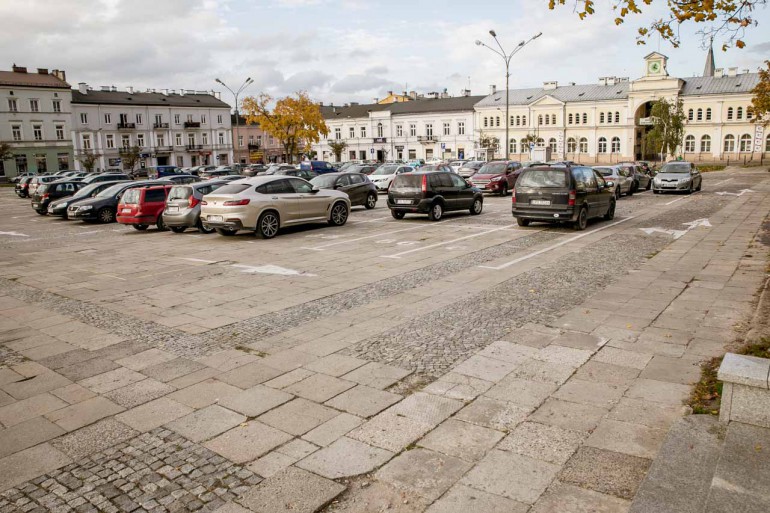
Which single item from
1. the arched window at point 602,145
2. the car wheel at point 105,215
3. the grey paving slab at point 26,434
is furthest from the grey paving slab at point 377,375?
the arched window at point 602,145

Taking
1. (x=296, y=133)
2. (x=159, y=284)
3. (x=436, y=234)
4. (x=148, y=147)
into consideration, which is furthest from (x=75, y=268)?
(x=148, y=147)

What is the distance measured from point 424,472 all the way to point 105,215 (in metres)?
22.5

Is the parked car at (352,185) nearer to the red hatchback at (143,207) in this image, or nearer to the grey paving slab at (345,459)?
the red hatchback at (143,207)

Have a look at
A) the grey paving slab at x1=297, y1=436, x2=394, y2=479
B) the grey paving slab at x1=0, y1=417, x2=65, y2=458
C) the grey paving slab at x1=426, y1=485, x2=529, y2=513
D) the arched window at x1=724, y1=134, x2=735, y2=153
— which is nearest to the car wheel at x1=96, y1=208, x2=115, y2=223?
the grey paving slab at x1=0, y1=417, x2=65, y2=458

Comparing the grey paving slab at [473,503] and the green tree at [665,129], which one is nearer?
the grey paving slab at [473,503]

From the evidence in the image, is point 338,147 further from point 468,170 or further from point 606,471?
point 606,471

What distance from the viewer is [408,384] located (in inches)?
224

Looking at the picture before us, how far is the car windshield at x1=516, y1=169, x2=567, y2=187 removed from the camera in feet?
53.2

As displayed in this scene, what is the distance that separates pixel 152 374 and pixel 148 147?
8644 centimetres

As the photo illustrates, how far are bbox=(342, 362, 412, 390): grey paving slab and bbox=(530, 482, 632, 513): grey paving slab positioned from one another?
85.7 inches

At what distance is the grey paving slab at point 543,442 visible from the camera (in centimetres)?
425

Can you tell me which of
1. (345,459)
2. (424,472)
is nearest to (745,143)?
(424,472)

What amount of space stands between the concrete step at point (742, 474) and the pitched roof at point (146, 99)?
8806 centimetres

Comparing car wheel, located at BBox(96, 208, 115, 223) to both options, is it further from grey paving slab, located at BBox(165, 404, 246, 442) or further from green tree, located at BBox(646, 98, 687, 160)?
green tree, located at BBox(646, 98, 687, 160)
